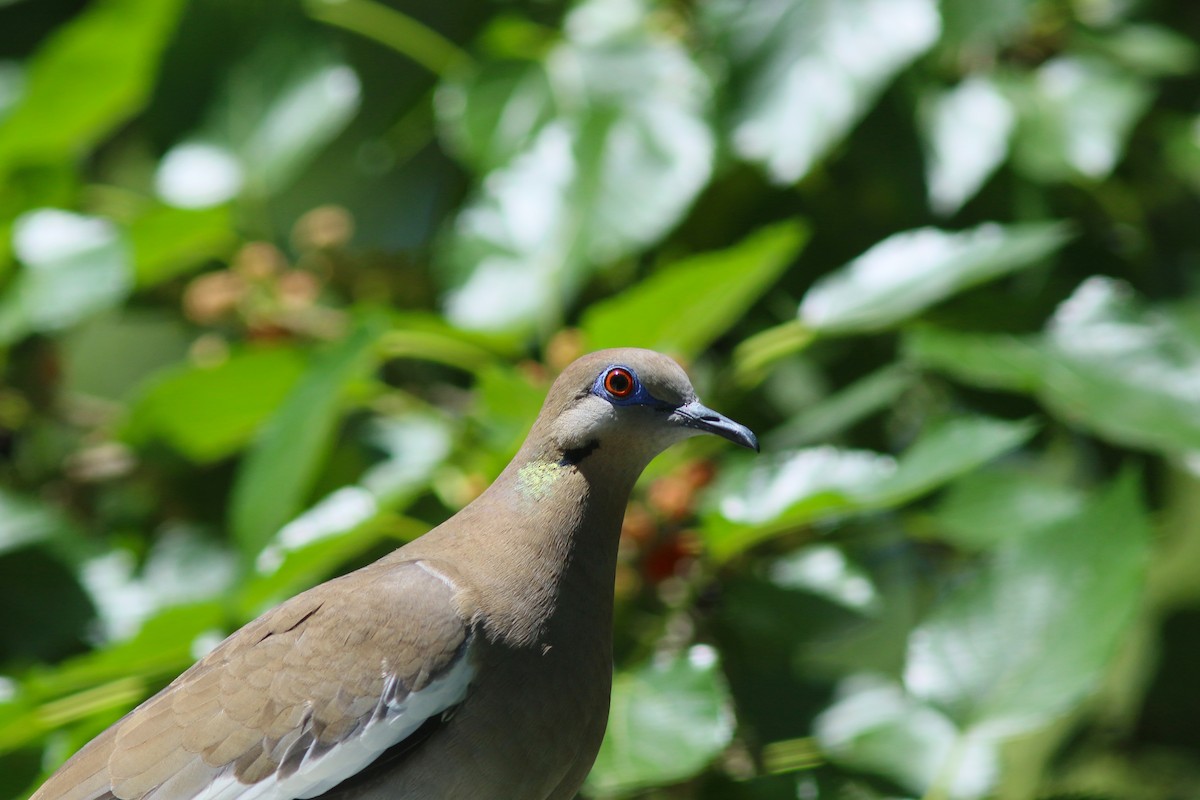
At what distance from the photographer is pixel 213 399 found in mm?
2305

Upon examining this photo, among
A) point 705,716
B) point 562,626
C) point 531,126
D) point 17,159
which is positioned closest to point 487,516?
point 562,626

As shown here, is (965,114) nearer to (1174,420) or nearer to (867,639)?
(1174,420)

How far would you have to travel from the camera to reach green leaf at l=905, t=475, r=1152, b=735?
174 centimetres

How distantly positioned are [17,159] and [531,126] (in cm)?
104

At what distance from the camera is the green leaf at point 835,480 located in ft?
6.07

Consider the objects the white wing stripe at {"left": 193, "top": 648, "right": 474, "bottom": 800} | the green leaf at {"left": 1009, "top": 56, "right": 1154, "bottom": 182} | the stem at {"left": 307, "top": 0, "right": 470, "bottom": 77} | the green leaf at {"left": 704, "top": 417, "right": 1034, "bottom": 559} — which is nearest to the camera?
the white wing stripe at {"left": 193, "top": 648, "right": 474, "bottom": 800}

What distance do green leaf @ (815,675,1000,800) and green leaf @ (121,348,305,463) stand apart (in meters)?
1.06

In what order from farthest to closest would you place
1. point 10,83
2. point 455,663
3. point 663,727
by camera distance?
point 10,83 → point 663,727 → point 455,663

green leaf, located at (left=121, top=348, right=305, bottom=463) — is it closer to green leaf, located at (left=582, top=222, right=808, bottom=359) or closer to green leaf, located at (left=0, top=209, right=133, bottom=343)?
green leaf, located at (left=0, top=209, right=133, bottom=343)

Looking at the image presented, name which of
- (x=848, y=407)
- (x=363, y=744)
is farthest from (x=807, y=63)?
(x=363, y=744)

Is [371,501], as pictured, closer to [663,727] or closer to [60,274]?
[663,727]

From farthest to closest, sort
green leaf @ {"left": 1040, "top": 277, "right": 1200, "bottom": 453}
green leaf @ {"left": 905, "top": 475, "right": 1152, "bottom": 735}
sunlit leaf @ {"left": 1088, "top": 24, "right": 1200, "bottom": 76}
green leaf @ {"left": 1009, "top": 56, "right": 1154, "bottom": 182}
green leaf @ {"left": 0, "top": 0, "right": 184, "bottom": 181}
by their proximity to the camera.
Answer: green leaf @ {"left": 0, "top": 0, "right": 184, "bottom": 181} < sunlit leaf @ {"left": 1088, "top": 24, "right": 1200, "bottom": 76} < green leaf @ {"left": 1009, "top": 56, "right": 1154, "bottom": 182} < green leaf @ {"left": 1040, "top": 277, "right": 1200, "bottom": 453} < green leaf @ {"left": 905, "top": 475, "right": 1152, "bottom": 735}

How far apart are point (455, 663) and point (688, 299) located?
30.8 inches

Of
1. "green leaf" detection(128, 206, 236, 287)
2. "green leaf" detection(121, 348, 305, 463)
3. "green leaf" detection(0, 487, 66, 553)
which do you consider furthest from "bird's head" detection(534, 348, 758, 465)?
"green leaf" detection(0, 487, 66, 553)
